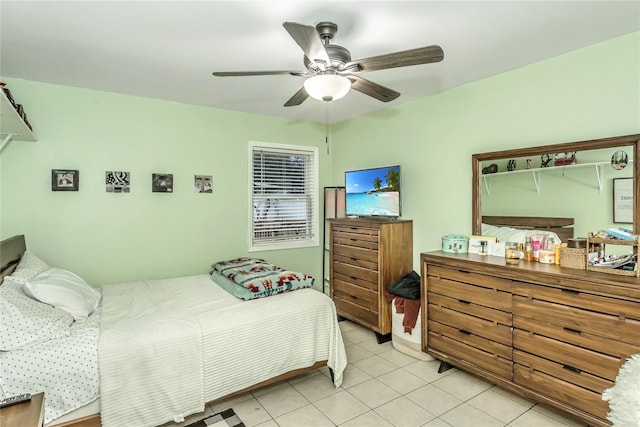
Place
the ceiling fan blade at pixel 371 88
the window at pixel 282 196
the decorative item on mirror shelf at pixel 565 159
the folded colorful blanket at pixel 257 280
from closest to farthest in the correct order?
1. the ceiling fan blade at pixel 371 88
2. the decorative item on mirror shelf at pixel 565 159
3. the folded colorful blanket at pixel 257 280
4. the window at pixel 282 196

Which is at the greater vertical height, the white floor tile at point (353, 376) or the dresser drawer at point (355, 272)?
the dresser drawer at point (355, 272)

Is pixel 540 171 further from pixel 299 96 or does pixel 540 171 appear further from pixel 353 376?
pixel 353 376

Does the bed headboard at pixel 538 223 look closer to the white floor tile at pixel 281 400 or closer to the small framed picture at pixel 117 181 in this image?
the white floor tile at pixel 281 400

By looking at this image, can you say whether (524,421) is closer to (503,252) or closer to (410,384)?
(410,384)

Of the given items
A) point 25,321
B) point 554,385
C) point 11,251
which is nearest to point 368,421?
point 554,385

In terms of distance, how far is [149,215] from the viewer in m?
3.48

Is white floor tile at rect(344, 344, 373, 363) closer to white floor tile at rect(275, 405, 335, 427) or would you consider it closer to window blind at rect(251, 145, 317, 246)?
white floor tile at rect(275, 405, 335, 427)

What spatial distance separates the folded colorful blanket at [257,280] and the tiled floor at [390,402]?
73cm

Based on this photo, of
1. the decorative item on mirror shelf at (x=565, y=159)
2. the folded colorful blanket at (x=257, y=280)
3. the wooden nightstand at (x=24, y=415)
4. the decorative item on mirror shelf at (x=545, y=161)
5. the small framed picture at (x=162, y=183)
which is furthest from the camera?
the small framed picture at (x=162, y=183)

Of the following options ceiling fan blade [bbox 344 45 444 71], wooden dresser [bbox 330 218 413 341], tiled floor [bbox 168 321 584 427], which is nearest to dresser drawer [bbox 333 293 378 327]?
wooden dresser [bbox 330 218 413 341]

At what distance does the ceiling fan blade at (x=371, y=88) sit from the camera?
2.17 m

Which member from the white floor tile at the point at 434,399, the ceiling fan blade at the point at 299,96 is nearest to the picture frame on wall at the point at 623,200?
the white floor tile at the point at 434,399

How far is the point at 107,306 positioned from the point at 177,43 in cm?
196

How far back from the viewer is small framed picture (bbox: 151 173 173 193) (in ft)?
11.4
